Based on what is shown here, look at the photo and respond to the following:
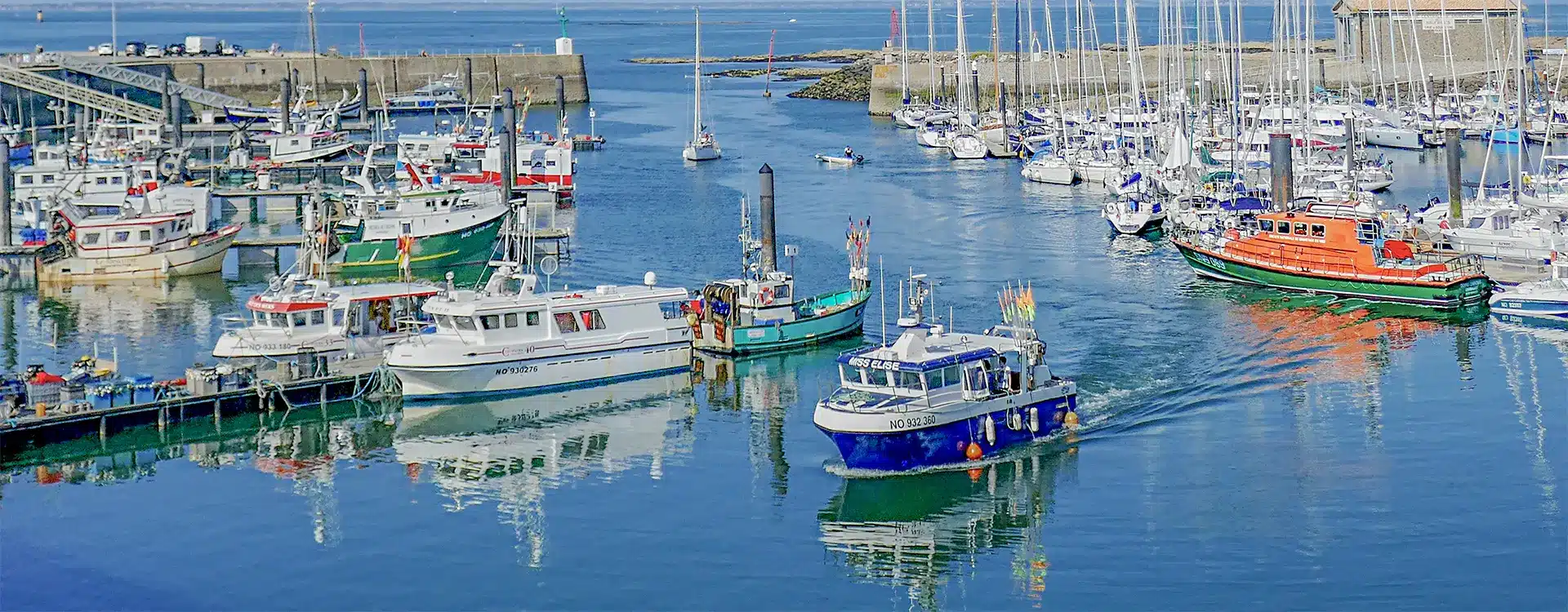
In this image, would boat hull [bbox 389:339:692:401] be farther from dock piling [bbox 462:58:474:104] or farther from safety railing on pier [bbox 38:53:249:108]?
dock piling [bbox 462:58:474:104]

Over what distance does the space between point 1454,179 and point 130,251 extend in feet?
134

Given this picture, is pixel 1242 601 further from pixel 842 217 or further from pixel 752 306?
pixel 842 217

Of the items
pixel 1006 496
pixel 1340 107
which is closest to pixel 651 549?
pixel 1006 496

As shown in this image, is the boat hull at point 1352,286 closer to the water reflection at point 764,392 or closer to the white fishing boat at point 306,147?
the water reflection at point 764,392

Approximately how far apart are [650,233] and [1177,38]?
1242 inches

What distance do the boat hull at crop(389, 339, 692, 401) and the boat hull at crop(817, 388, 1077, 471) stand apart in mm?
8844

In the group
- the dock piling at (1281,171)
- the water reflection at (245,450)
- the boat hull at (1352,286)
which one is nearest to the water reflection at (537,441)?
the water reflection at (245,450)

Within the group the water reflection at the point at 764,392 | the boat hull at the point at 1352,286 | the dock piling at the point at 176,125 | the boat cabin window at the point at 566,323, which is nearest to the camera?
the water reflection at the point at 764,392

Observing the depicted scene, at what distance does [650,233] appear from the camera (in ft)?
216

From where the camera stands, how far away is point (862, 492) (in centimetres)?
3341

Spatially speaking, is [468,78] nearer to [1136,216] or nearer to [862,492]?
[1136,216]

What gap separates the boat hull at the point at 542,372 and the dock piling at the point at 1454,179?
27254 mm

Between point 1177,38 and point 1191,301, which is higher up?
point 1177,38

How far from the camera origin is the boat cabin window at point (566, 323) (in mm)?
41500
